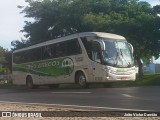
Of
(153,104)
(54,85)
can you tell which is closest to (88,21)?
(54,85)

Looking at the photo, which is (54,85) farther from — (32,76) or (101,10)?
(101,10)

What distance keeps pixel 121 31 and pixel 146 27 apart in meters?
2.27

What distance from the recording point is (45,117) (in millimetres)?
9602

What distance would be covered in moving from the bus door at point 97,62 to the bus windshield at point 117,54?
38 centimetres

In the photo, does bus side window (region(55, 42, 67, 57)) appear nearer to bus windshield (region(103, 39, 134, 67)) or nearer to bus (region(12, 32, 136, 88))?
bus (region(12, 32, 136, 88))

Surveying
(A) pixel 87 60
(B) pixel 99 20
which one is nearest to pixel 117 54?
(A) pixel 87 60

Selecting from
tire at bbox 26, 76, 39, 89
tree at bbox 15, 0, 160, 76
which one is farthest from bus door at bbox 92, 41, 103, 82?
tree at bbox 15, 0, 160, 76

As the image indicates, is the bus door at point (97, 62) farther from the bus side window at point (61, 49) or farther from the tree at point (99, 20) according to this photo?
the tree at point (99, 20)

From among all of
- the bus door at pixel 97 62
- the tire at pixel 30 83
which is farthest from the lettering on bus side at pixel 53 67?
the bus door at pixel 97 62

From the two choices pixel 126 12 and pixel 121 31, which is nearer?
pixel 121 31

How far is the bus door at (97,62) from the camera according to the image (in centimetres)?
2127

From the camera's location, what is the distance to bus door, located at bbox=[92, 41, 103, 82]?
21266 mm

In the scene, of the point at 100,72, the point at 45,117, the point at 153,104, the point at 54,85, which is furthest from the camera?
the point at 54,85

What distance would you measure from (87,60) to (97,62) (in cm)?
74
